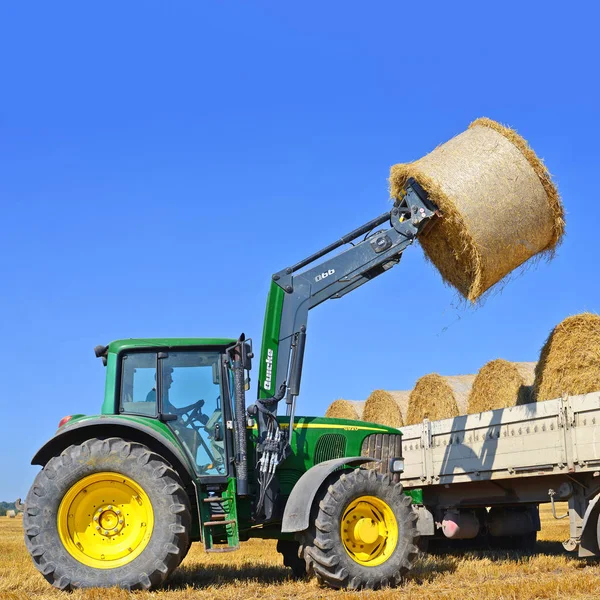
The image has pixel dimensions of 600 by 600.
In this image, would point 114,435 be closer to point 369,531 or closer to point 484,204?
point 369,531

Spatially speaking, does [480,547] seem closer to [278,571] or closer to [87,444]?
[278,571]

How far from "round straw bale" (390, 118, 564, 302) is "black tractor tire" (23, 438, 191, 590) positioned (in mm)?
3629

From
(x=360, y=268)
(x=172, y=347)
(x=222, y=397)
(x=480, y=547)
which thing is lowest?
(x=480, y=547)

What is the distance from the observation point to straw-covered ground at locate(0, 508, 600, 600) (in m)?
6.30

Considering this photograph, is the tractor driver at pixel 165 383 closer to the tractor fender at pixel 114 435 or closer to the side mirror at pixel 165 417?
the side mirror at pixel 165 417

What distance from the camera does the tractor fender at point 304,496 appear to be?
7051 mm

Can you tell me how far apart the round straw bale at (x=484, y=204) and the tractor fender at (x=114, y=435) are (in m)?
3.45

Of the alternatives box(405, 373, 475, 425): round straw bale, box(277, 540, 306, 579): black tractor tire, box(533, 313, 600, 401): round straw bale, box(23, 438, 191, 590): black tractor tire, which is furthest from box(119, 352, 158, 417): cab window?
box(405, 373, 475, 425): round straw bale

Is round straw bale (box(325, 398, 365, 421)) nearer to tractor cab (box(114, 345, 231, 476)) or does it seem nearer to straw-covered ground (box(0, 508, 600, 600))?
straw-covered ground (box(0, 508, 600, 600))

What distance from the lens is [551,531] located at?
13352 mm

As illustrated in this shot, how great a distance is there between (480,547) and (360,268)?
4888 mm

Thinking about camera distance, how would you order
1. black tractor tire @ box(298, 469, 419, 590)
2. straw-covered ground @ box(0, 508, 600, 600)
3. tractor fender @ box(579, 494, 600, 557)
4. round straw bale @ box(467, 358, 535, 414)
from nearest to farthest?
straw-covered ground @ box(0, 508, 600, 600)
black tractor tire @ box(298, 469, 419, 590)
tractor fender @ box(579, 494, 600, 557)
round straw bale @ box(467, 358, 535, 414)

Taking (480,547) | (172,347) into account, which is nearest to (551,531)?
(480,547)

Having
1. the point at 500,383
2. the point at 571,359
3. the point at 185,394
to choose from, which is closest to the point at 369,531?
the point at 185,394
